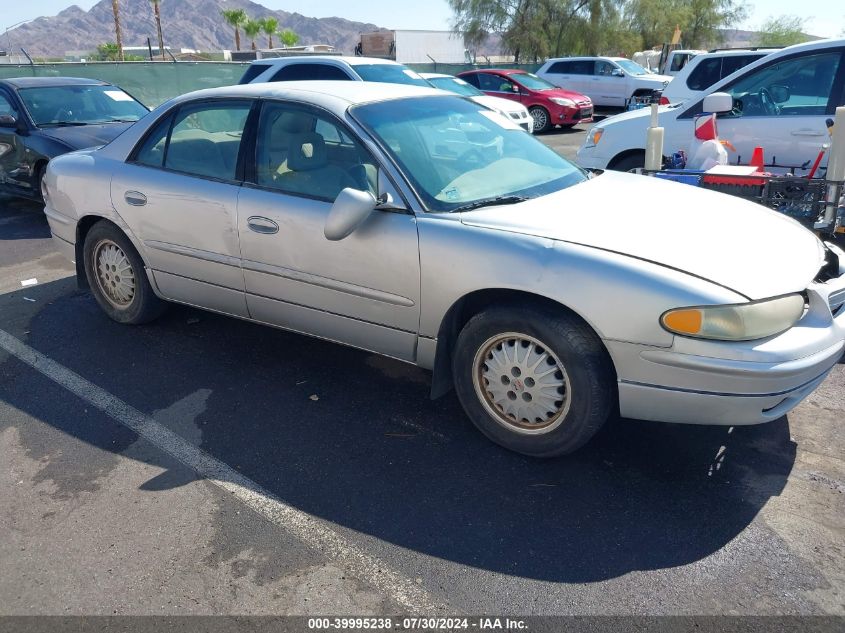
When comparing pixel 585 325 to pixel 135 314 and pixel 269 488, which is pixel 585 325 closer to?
pixel 269 488

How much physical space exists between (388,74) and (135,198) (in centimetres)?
675

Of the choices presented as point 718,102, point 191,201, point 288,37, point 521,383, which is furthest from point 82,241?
point 288,37

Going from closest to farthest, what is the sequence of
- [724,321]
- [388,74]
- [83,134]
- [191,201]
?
1. [724,321]
2. [191,201]
3. [83,134]
4. [388,74]

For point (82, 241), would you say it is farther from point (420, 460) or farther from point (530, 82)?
point (530, 82)

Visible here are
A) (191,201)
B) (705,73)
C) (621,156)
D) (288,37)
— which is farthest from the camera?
(288,37)

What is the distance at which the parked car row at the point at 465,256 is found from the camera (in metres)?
2.99

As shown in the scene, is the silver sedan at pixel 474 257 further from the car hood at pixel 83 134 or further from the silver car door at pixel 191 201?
the car hood at pixel 83 134

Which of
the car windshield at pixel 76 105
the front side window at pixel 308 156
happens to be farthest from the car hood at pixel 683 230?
the car windshield at pixel 76 105

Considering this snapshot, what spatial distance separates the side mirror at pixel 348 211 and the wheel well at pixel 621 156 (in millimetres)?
4514

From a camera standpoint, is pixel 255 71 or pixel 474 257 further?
pixel 255 71

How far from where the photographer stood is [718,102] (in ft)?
20.6

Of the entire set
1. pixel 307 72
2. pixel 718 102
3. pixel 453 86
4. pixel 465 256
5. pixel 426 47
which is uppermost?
pixel 718 102

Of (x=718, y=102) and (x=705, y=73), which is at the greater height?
(x=718, y=102)

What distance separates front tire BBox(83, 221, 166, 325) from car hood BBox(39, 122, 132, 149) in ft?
11.9
